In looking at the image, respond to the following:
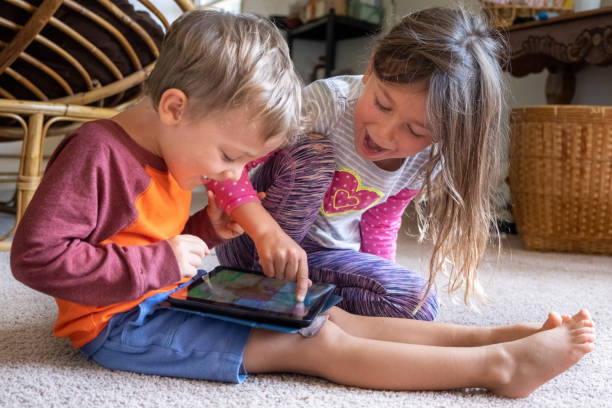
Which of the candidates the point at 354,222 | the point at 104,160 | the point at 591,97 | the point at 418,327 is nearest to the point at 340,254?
the point at 354,222

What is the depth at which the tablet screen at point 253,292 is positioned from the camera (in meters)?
0.70

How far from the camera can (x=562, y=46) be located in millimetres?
1608

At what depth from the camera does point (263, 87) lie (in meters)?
0.65

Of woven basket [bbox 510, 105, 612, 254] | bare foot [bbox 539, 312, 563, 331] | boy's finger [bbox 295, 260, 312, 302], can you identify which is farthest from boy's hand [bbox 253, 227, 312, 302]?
woven basket [bbox 510, 105, 612, 254]

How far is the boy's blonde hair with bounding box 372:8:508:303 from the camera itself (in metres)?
0.77

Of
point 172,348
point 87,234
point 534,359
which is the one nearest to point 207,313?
point 172,348

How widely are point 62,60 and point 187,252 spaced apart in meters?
0.87

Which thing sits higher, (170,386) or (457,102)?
(457,102)

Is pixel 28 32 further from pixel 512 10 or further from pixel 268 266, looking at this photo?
pixel 512 10

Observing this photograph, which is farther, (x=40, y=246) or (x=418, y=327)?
(x=418, y=327)

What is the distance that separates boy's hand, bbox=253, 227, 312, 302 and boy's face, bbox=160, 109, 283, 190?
0.36 ft

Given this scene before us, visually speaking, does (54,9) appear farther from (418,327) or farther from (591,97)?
(591,97)

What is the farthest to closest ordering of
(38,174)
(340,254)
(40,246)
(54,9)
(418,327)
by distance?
(38,174) < (54,9) < (340,254) < (418,327) < (40,246)

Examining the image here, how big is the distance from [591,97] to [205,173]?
5.71ft
